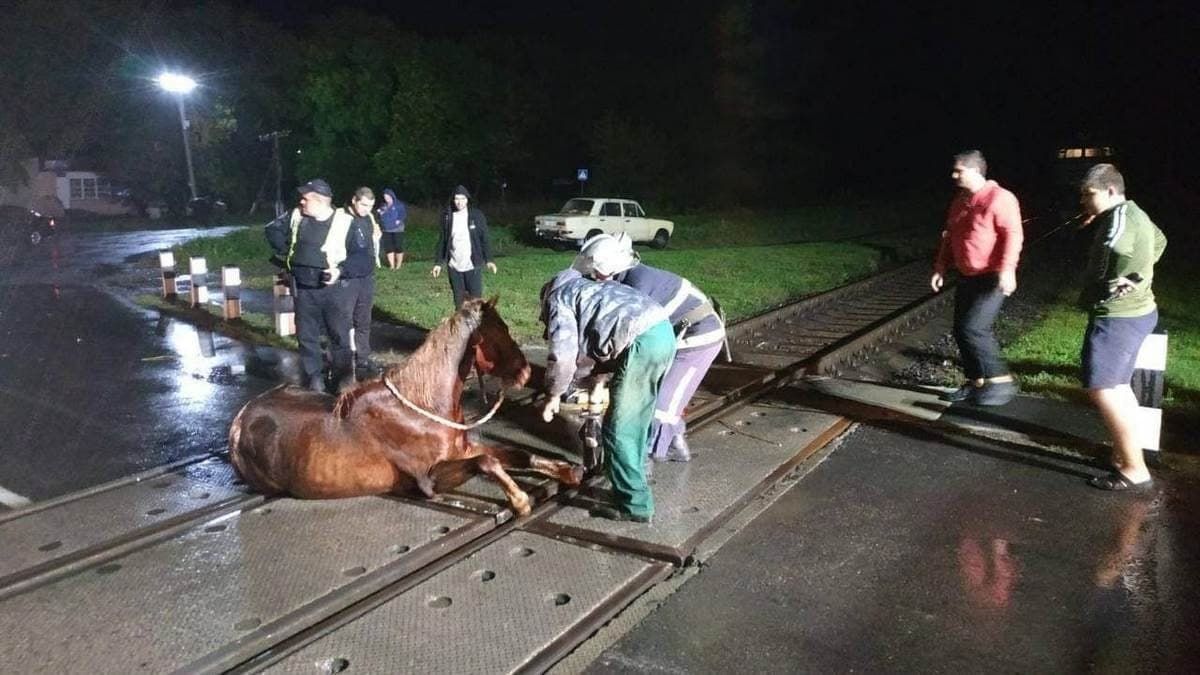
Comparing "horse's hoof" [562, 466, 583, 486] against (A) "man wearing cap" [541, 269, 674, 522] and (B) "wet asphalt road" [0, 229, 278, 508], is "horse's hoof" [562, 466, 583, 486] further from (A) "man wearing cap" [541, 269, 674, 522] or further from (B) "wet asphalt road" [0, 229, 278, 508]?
(B) "wet asphalt road" [0, 229, 278, 508]

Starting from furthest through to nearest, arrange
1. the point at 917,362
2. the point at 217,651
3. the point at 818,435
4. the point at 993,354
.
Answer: the point at 917,362
the point at 993,354
the point at 818,435
the point at 217,651

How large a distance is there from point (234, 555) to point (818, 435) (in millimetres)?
4028

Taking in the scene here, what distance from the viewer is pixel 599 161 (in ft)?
138

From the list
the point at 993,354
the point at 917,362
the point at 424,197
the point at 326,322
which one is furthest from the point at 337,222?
the point at 424,197

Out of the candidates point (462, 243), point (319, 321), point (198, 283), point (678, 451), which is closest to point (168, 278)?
point (198, 283)

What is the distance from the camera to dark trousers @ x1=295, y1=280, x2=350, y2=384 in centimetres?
763

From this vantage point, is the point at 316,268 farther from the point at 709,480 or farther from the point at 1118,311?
the point at 1118,311

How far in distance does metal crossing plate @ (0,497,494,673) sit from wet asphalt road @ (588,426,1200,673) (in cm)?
135

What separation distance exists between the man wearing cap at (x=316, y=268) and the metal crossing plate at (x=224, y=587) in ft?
9.58

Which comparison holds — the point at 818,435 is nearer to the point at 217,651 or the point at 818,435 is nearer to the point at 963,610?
the point at 963,610

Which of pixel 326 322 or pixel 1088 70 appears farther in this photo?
pixel 1088 70

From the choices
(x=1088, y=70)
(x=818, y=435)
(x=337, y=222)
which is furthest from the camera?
(x=1088, y=70)

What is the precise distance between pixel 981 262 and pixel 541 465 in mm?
3928

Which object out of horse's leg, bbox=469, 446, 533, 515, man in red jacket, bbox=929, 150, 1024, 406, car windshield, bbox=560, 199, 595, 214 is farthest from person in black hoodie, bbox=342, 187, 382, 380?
car windshield, bbox=560, 199, 595, 214
